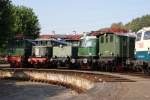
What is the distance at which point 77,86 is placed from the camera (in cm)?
2889

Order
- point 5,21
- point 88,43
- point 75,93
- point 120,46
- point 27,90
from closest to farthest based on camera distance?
point 75,93 < point 27,90 < point 120,46 < point 5,21 < point 88,43

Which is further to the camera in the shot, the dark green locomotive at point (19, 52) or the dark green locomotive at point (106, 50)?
the dark green locomotive at point (19, 52)

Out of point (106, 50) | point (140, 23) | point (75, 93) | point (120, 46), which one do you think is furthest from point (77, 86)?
point (140, 23)

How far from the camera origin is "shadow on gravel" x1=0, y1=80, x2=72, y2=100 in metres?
28.4

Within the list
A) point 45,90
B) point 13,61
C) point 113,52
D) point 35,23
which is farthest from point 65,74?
point 35,23

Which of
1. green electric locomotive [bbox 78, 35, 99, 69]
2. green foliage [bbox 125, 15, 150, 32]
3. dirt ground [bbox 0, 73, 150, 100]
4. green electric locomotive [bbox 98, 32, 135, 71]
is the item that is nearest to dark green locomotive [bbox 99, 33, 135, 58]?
green electric locomotive [bbox 98, 32, 135, 71]

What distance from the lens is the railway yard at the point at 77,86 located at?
17266mm

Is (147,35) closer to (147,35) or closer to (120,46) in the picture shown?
(147,35)

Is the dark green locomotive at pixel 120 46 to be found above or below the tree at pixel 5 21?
below

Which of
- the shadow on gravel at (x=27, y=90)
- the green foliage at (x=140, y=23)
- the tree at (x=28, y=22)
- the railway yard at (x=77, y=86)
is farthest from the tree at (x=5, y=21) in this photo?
the green foliage at (x=140, y=23)

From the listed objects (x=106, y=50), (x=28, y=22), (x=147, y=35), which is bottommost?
(x=106, y=50)

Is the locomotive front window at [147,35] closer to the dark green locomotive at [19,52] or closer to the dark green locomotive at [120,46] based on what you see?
the dark green locomotive at [120,46]

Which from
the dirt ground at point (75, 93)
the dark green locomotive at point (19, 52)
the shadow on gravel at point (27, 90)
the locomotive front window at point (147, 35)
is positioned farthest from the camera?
the dark green locomotive at point (19, 52)

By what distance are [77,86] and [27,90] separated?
206 inches
